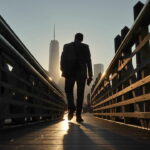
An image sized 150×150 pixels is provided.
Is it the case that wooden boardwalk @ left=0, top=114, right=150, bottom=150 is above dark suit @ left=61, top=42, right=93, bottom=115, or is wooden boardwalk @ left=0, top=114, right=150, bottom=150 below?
below

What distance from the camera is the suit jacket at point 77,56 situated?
217 inches

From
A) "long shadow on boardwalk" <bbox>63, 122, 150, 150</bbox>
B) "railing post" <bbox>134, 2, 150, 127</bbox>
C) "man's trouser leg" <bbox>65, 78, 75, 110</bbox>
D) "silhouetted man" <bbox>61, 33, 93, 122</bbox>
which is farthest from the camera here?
"man's trouser leg" <bbox>65, 78, 75, 110</bbox>

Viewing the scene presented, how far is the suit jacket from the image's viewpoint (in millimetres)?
5500

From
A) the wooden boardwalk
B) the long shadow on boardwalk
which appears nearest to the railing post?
the wooden boardwalk

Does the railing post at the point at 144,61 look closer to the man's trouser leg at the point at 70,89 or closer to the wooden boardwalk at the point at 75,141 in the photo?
the wooden boardwalk at the point at 75,141

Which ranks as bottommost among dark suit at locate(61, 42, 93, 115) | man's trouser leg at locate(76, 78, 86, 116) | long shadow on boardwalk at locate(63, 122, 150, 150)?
long shadow on boardwalk at locate(63, 122, 150, 150)

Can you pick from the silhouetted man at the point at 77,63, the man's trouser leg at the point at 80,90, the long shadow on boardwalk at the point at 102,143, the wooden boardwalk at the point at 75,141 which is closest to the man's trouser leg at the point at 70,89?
the silhouetted man at the point at 77,63

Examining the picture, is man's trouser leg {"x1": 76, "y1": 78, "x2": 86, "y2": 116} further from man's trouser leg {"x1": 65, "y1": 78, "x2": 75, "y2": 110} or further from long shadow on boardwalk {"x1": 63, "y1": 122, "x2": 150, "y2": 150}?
long shadow on boardwalk {"x1": 63, "y1": 122, "x2": 150, "y2": 150}

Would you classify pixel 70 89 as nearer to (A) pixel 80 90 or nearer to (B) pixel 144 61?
(A) pixel 80 90

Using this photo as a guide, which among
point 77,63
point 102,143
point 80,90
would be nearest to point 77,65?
point 77,63

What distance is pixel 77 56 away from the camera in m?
5.52

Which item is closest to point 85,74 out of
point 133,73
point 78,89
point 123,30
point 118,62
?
point 78,89

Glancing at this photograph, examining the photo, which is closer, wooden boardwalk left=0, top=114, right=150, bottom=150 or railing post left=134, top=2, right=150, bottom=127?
wooden boardwalk left=0, top=114, right=150, bottom=150

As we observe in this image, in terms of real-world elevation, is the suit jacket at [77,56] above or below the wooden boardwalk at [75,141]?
above
